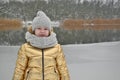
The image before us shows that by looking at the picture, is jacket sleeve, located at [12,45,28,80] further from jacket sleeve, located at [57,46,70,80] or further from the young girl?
jacket sleeve, located at [57,46,70,80]

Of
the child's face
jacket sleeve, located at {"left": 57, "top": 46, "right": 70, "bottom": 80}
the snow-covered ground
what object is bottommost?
the snow-covered ground

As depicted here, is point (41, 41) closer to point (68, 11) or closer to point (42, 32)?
point (42, 32)

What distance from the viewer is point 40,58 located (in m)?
1.89

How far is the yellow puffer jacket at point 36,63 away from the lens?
6.22 ft

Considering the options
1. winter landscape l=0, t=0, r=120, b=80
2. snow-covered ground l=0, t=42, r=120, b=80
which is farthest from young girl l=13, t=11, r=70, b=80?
winter landscape l=0, t=0, r=120, b=80

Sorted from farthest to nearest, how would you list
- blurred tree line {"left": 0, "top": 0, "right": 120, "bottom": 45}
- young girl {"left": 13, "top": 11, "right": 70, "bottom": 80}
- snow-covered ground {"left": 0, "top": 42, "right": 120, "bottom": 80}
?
blurred tree line {"left": 0, "top": 0, "right": 120, "bottom": 45}
snow-covered ground {"left": 0, "top": 42, "right": 120, "bottom": 80}
young girl {"left": 13, "top": 11, "right": 70, "bottom": 80}

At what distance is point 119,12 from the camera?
33.9ft


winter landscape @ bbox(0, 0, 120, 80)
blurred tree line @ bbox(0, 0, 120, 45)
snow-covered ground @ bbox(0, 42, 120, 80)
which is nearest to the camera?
snow-covered ground @ bbox(0, 42, 120, 80)

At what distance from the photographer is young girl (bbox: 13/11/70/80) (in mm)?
1896

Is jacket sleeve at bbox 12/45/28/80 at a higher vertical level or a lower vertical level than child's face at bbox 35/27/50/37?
lower

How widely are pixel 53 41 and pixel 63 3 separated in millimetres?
8276

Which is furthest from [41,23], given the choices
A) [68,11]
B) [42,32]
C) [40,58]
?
[68,11]

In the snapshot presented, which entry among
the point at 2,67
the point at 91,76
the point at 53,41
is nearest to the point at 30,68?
the point at 53,41

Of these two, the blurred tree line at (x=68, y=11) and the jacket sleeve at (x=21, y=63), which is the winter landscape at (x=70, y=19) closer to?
the blurred tree line at (x=68, y=11)
